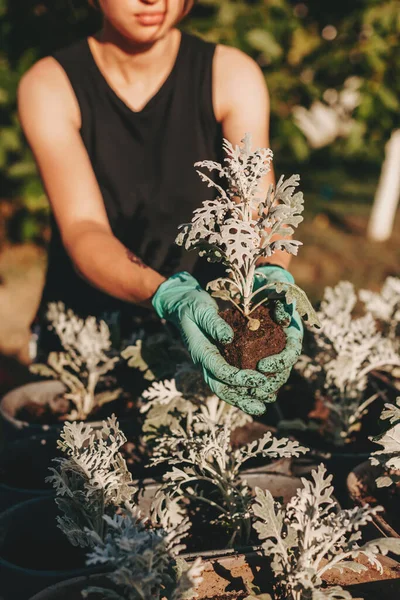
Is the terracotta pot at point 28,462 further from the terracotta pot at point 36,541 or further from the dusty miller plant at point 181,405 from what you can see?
the dusty miller plant at point 181,405

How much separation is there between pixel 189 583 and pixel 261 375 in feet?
1.68

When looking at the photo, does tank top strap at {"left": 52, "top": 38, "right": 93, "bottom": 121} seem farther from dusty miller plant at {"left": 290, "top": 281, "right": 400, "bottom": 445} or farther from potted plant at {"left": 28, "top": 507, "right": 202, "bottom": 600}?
potted plant at {"left": 28, "top": 507, "right": 202, "bottom": 600}

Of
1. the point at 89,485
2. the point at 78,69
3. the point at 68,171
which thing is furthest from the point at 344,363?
the point at 78,69

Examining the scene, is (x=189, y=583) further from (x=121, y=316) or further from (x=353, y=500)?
(x=121, y=316)

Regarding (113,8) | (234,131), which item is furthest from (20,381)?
(113,8)

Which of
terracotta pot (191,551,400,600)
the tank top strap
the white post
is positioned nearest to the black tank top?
the tank top strap

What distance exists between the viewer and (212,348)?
5.67 ft

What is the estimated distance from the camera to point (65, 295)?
3.12 meters

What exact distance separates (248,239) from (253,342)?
29 cm

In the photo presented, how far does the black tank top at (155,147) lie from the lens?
2.79 metres

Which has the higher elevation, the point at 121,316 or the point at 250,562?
the point at 121,316

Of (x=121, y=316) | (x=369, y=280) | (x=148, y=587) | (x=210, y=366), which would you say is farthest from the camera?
(x=369, y=280)

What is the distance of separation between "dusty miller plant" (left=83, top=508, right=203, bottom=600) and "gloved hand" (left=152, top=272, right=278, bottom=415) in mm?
364

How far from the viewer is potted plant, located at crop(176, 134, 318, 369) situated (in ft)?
5.03
